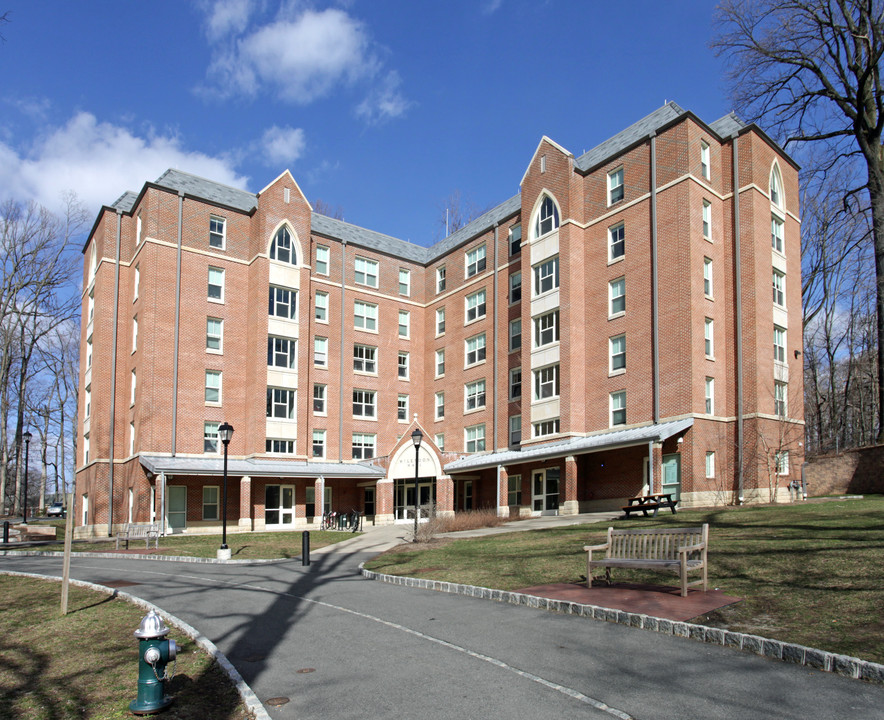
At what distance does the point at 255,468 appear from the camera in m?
36.7

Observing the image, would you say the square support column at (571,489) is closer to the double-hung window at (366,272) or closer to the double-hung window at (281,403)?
the double-hung window at (281,403)

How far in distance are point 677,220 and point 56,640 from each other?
28211mm

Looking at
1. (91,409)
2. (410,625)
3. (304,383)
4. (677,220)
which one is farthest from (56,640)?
(91,409)

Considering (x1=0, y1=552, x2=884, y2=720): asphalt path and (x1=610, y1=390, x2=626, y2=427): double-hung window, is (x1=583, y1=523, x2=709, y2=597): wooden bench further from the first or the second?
(x1=610, y1=390, x2=626, y2=427): double-hung window

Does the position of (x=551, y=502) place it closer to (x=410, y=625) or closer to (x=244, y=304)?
(x=244, y=304)

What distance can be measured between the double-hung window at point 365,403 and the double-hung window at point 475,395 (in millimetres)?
5744

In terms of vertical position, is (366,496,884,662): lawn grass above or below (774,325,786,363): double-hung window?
below

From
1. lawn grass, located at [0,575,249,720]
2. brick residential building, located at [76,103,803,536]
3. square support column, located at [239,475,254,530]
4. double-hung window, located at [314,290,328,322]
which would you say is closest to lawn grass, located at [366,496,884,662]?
lawn grass, located at [0,575,249,720]

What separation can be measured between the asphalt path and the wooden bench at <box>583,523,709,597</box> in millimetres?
1576

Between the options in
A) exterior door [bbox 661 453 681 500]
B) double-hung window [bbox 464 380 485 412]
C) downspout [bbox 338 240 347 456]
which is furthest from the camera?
downspout [bbox 338 240 347 456]

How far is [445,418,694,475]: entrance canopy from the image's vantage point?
29155 mm

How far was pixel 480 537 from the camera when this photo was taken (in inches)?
928

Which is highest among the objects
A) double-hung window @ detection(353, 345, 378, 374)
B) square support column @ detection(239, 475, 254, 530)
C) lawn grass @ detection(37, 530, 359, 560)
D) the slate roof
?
the slate roof

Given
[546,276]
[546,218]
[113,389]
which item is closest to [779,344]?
[546,276]
